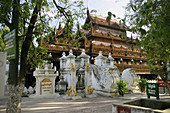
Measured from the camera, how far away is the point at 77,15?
222 inches

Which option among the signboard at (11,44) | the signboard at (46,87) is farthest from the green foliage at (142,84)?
the signboard at (11,44)

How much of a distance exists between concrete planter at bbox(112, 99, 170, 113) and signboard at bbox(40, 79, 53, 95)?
20.6ft

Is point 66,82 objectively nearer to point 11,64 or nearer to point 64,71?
point 64,71

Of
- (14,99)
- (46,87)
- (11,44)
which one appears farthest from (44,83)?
(11,44)

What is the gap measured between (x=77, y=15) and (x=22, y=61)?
10.3 feet

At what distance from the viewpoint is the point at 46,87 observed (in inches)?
353

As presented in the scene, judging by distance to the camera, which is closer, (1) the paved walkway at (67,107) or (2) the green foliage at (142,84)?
(1) the paved walkway at (67,107)

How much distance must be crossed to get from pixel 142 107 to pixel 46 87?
714 cm

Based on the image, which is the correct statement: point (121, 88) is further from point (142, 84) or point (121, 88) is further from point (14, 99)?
point (14, 99)

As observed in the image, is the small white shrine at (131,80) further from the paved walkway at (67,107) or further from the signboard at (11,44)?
the signboard at (11,44)

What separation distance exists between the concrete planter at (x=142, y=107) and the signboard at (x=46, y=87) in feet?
20.6

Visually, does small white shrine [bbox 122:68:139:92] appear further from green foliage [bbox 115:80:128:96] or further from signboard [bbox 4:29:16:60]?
signboard [bbox 4:29:16:60]

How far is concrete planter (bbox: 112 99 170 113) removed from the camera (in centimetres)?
303

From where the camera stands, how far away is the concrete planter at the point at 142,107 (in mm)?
3029
